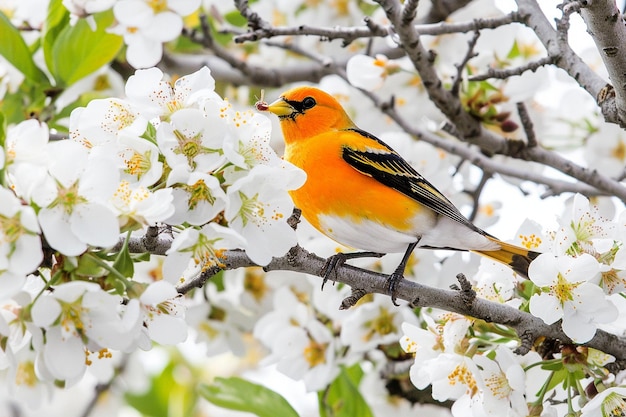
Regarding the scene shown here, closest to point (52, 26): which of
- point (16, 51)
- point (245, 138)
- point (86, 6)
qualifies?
point (16, 51)

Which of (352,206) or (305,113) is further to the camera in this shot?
(305,113)

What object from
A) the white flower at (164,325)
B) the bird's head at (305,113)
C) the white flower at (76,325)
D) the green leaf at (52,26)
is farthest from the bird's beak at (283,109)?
the white flower at (76,325)

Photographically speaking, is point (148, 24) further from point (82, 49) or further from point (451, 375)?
point (451, 375)

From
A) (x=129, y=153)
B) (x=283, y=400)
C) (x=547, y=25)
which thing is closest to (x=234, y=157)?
(x=129, y=153)

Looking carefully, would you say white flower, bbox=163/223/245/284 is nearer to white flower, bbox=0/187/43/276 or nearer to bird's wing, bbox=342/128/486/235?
white flower, bbox=0/187/43/276

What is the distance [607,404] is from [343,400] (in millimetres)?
1569

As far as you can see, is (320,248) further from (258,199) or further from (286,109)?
(258,199)

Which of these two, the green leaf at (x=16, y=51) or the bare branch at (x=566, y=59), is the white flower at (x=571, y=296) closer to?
the bare branch at (x=566, y=59)

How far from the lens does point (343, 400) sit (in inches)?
151

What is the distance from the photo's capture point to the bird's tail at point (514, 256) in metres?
3.12

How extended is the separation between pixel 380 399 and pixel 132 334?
275 cm

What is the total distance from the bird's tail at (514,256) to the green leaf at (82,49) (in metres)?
1.79

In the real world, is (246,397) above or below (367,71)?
below

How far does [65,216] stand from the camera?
184cm
